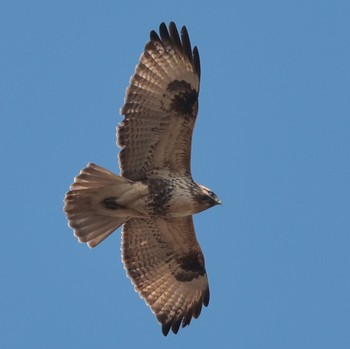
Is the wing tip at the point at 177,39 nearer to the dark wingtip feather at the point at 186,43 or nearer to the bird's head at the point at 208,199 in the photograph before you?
the dark wingtip feather at the point at 186,43

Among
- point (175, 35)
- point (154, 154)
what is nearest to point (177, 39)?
point (175, 35)

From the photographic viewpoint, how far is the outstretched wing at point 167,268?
13906 mm

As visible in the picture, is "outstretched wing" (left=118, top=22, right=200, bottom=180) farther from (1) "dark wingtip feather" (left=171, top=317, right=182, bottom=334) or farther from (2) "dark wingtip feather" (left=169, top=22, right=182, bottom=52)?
(1) "dark wingtip feather" (left=171, top=317, right=182, bottom=334)

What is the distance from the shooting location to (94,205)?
43.0 ft

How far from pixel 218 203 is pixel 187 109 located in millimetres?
1227

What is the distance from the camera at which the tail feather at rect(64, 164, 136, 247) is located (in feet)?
41.9

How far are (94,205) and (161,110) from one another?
4.75 ft

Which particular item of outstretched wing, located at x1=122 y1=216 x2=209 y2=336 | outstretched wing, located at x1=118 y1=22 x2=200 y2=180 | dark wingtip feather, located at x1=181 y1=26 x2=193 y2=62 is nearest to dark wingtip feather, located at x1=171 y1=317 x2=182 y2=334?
outstretched wing, located at x1=122 y1=216 x2=209 y2=336

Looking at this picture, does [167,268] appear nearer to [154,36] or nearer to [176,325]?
[176,325]

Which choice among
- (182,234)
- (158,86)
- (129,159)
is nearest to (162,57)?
(158,86)

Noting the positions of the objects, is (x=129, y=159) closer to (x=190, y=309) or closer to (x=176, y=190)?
(x=176, y=190)

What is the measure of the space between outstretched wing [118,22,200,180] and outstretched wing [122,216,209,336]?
959 millimetres

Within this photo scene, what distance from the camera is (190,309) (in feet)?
45.9

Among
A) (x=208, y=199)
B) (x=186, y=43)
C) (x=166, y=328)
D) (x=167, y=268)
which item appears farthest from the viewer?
(x=167, y=268)
